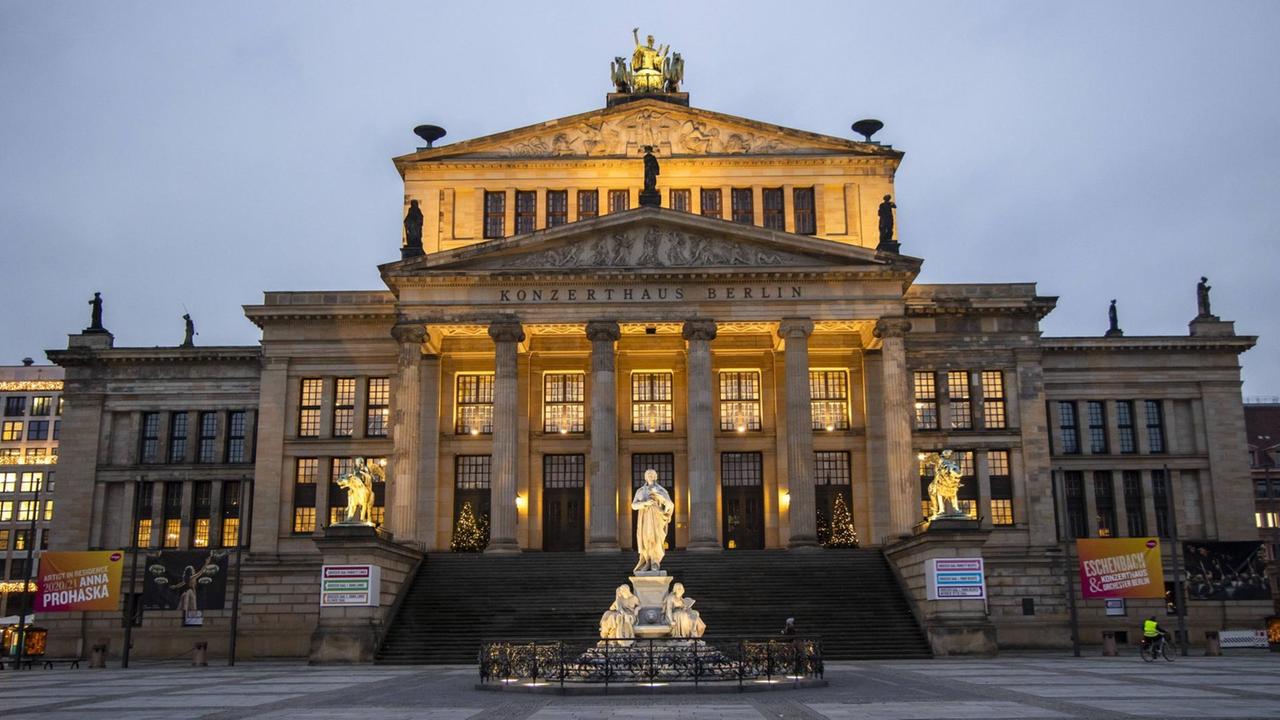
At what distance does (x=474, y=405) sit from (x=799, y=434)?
17062mm

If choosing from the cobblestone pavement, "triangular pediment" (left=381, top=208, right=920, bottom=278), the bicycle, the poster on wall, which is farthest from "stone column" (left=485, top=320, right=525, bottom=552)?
the bicycle

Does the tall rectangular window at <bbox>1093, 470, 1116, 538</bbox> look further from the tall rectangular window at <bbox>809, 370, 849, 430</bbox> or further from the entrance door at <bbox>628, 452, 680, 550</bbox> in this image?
the entrance door at <bbox>628, 452, 680, 550</bbox>

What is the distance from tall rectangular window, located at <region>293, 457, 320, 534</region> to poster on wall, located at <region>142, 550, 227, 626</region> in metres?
4.17

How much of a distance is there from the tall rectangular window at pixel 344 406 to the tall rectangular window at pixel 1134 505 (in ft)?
134

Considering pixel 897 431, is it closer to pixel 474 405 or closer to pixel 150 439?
pixel 474 405

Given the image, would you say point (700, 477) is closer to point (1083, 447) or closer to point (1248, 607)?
point (1083, 447)

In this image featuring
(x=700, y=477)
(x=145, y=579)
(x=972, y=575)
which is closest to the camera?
(x=972, y=575)

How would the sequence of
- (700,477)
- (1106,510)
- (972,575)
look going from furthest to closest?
(1106,510) → (700,477) → (972,575)

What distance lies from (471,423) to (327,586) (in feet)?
56.2

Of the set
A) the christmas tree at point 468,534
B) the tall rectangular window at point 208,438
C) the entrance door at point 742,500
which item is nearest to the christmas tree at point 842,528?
the entrance door at point 742,500

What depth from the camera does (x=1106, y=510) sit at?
64.1 m

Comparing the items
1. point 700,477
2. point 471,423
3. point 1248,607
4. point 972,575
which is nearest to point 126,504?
point 471,423

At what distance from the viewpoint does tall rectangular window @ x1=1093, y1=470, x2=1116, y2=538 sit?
63.8 metres

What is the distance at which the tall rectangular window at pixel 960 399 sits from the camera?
200ft
